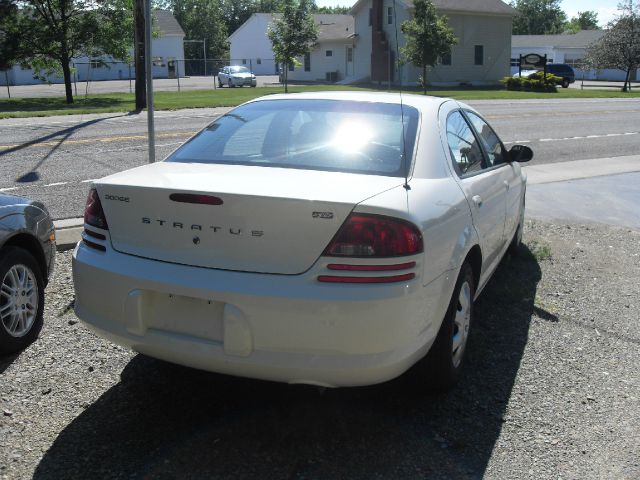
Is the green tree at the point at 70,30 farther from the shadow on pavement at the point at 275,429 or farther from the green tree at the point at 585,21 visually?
the green tree at the point at 585,21

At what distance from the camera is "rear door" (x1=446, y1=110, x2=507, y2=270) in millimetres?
4227

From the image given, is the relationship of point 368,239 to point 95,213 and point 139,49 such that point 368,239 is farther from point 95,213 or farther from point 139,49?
point 139,49

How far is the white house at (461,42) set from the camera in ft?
161

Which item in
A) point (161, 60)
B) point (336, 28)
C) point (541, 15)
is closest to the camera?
point (336, 28)

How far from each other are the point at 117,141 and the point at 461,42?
40.4 meters

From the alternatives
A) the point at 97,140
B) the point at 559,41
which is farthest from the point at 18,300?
the point at 559,41

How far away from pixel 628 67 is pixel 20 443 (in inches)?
2084

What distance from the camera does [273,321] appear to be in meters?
3.13

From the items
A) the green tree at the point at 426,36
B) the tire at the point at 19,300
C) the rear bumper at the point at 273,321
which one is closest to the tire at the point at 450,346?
the rear bumper at the point at 273,321

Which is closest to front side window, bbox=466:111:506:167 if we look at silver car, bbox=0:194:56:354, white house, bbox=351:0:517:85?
silver car, bbox=0:194:56:354

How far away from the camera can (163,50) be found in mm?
71938

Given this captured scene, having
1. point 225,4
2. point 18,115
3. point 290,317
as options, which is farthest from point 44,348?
point 225,4

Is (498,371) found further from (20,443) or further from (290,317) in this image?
(20,443)

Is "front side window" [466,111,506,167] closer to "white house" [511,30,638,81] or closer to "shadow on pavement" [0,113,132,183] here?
"shadow on pavement" [0,113,132,183]
